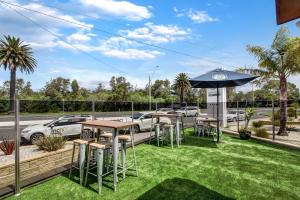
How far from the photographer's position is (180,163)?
6.61 m

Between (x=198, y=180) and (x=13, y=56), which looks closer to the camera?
(x=198, y=180)

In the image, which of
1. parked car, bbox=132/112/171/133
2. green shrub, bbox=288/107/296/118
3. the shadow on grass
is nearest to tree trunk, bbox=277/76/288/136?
parked car, bbox=132/112/171/133

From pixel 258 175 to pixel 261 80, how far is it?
11.1 m

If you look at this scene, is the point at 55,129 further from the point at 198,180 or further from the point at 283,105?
the point at 283,105

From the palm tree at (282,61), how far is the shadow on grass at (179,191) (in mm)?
10953

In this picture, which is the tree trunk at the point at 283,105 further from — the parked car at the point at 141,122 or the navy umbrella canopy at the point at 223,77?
the parked car at the point at 141,122

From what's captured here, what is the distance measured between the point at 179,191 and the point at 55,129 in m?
8.82

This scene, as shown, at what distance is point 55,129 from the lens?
38.3 ft

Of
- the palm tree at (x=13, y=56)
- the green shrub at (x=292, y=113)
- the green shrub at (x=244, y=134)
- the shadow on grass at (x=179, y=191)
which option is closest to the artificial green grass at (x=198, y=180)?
the shadow on grass at (x=179, y=191)

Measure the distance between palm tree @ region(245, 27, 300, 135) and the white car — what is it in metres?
11.2

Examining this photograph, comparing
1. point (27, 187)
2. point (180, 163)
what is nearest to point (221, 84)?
point (180, 163)

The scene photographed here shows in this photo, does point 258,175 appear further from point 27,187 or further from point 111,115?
point 111,115

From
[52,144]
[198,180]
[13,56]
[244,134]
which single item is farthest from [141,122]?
[13,56]

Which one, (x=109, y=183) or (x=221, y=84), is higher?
(x=221, y=84)
